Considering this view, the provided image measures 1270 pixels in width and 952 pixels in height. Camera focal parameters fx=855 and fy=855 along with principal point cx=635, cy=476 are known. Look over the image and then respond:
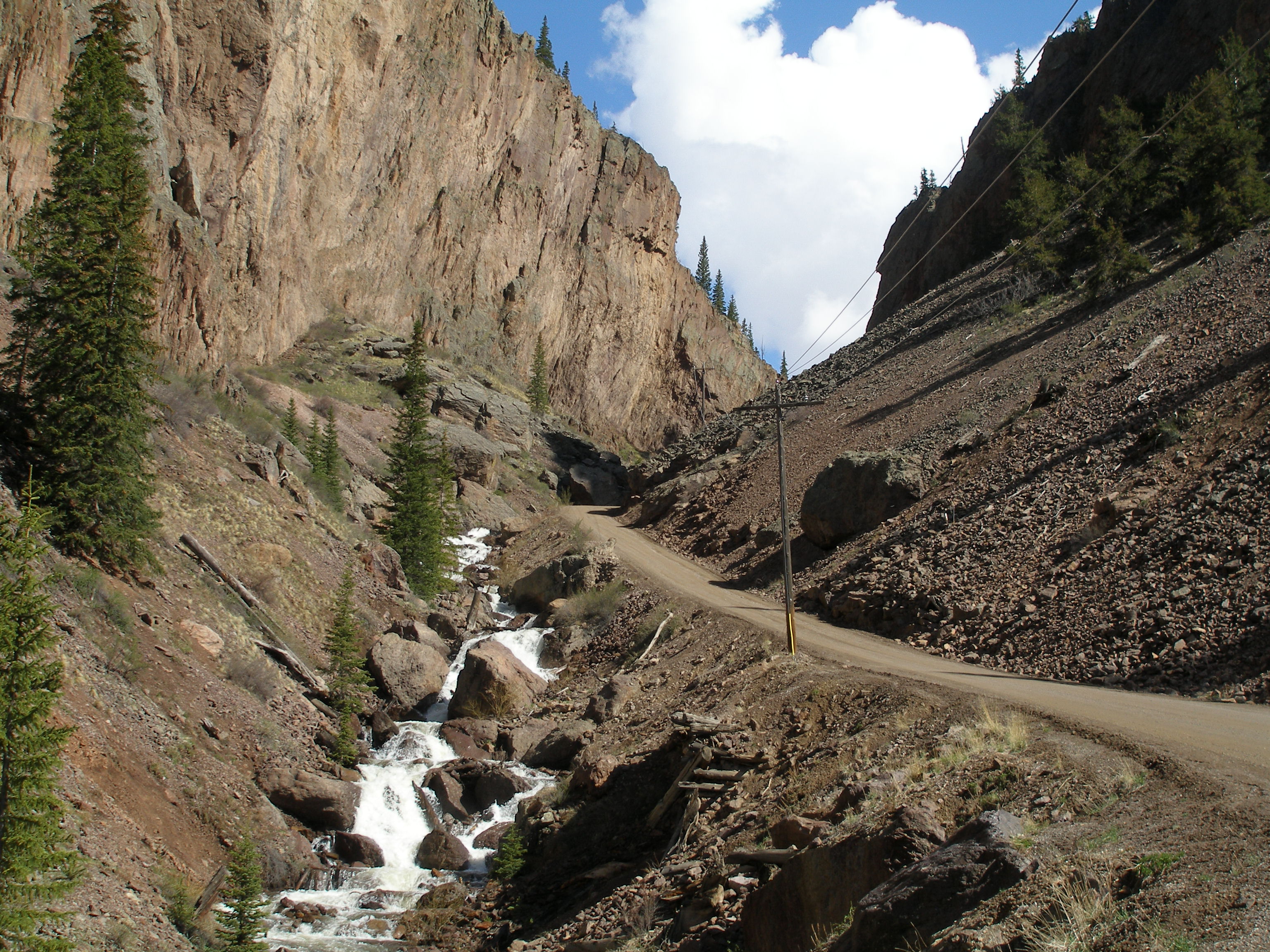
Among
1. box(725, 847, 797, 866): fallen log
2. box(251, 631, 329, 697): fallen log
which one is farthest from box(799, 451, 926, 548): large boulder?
box(725, 847, 797, 866): fallen log

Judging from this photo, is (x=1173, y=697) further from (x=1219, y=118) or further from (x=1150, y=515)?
(x=1219, y=118)

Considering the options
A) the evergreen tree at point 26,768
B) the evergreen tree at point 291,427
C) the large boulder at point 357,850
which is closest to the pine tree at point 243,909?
the evergreen tree at point 26,768

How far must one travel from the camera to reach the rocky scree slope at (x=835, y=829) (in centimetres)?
658

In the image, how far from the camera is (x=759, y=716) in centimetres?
1736

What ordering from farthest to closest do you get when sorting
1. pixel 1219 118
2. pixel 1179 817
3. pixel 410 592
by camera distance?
pixel 1219 118, pixel 410 592, pixel 1179 817

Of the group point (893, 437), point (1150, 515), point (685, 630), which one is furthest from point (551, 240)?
point (1150, 515)

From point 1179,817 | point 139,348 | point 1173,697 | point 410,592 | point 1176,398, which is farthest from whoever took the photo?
point 410,592

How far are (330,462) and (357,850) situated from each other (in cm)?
2208

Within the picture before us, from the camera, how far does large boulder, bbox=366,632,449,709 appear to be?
955 inches

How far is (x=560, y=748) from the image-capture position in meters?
21.0

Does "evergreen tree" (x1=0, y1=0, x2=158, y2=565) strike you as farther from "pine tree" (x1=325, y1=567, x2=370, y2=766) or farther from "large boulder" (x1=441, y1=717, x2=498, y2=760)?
"large boulder" (x1=441, y1=717, x2=498, y2=760)

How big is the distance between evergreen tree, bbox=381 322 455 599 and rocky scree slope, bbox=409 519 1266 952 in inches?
483

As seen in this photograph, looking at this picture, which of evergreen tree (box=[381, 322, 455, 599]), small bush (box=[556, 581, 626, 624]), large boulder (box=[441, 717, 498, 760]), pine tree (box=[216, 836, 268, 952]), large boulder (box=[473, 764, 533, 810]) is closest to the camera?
pine tree (box=[216, 836, 268, 952])

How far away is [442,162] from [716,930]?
6931 cm
